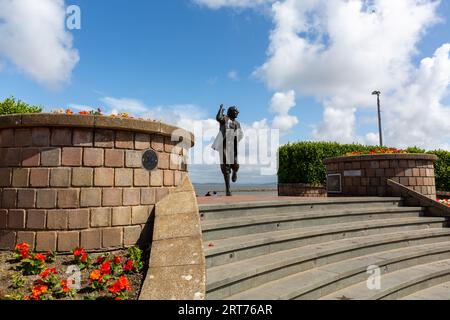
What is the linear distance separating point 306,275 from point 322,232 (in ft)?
4.48

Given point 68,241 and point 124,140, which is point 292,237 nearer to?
point 124,140

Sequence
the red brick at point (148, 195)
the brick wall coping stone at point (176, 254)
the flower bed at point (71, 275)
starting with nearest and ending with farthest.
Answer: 1. the brick wall coping stone at point (176, 254)
2. the flower bed at point (71, 275)
3. the red brick at point (148, 195)

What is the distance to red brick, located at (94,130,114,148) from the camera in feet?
15.4

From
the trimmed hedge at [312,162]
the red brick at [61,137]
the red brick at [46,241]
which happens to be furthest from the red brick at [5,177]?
the trimmed hedge at [312,162]

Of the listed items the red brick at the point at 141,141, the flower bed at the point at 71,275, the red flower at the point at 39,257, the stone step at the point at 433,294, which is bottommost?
the stone step at the point at 433,294

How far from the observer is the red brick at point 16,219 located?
14.8 feet

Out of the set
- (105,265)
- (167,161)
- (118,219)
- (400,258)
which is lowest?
(400,258)

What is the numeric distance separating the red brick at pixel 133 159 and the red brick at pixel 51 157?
1.00 meters

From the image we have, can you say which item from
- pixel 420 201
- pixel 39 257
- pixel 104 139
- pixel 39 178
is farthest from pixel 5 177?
pixel 420 201

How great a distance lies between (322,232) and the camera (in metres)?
5.57

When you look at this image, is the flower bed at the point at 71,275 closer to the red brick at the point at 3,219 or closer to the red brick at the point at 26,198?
the red brick at the point at 3,219

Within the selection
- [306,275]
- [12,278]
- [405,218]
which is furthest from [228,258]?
[405,218]

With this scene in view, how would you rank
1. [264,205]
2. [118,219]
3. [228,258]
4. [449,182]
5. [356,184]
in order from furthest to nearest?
[449,182] → [356,184] → [264,205] → [118,219] → [228,258]
